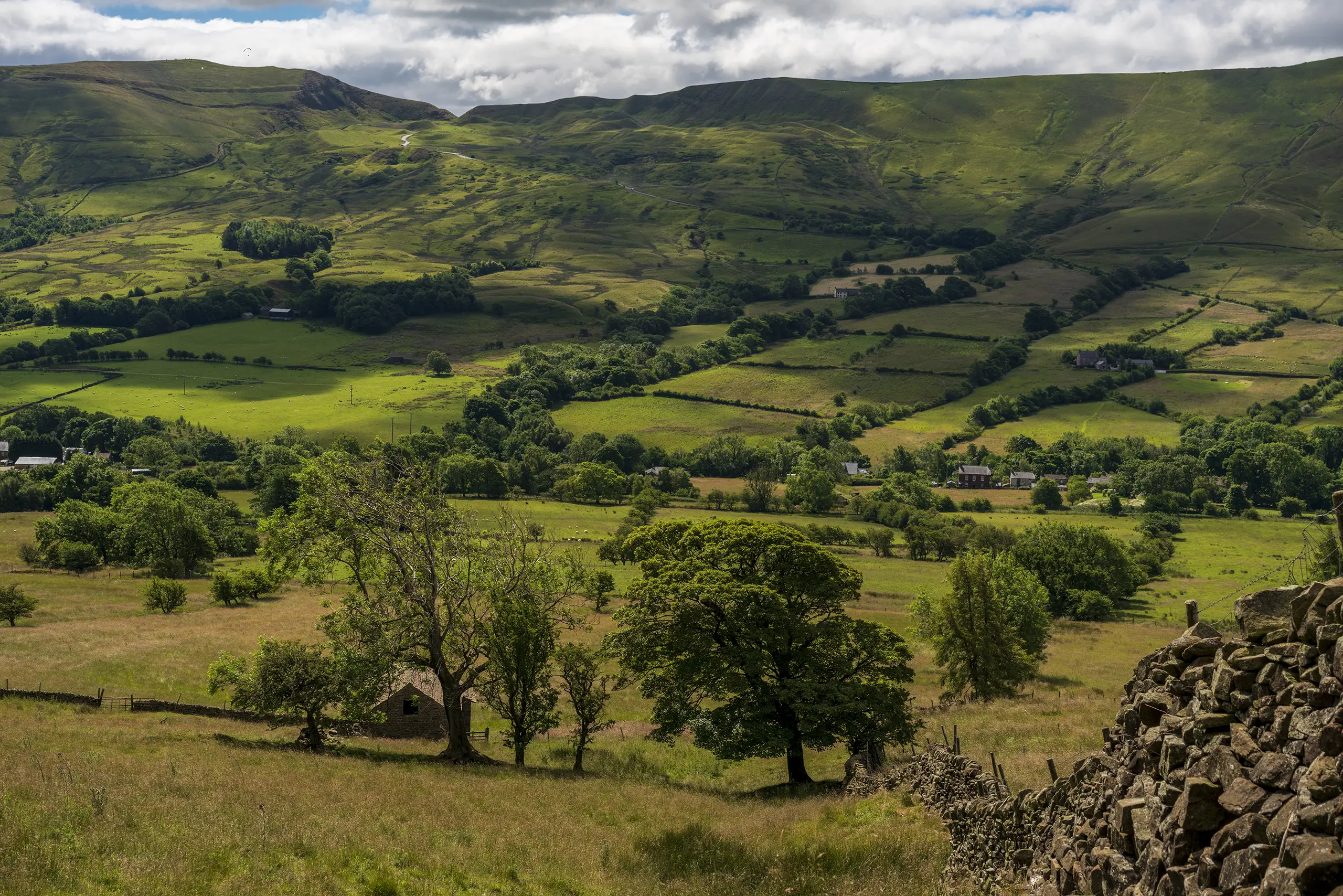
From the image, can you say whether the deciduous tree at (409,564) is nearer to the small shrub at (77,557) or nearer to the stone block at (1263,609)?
the stone block at (1263,609)

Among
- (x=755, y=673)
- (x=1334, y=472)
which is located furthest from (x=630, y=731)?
(x=1334, y=472)

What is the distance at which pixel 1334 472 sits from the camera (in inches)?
6767

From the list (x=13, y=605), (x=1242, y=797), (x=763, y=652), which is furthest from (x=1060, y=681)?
(x=13, y=605)

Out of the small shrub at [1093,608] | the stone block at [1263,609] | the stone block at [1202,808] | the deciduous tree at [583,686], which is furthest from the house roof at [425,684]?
the small shrub at [1093,608]

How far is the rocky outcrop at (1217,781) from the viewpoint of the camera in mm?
14086

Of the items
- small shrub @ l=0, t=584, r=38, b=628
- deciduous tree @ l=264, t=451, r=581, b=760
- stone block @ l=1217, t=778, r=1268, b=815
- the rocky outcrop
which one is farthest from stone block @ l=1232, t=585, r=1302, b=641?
small shrub @ l=0, t=584, r=38, b=628

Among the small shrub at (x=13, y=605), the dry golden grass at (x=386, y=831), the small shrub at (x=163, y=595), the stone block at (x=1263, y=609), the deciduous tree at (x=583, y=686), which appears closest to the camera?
the stone block at (x=1263, y=609)

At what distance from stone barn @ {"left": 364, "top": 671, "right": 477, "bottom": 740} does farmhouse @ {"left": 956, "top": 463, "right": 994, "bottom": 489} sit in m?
146

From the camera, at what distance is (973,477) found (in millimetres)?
185375

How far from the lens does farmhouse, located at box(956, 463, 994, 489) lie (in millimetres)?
184500

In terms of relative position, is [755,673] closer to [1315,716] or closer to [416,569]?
[416,569]

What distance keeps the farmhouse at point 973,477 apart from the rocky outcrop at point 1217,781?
553ft

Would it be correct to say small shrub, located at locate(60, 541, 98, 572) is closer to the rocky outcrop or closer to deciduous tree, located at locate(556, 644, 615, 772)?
deciduous tree, located at locate(556, 644, 615, 772)

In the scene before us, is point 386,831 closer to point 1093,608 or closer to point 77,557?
point 1093,608
